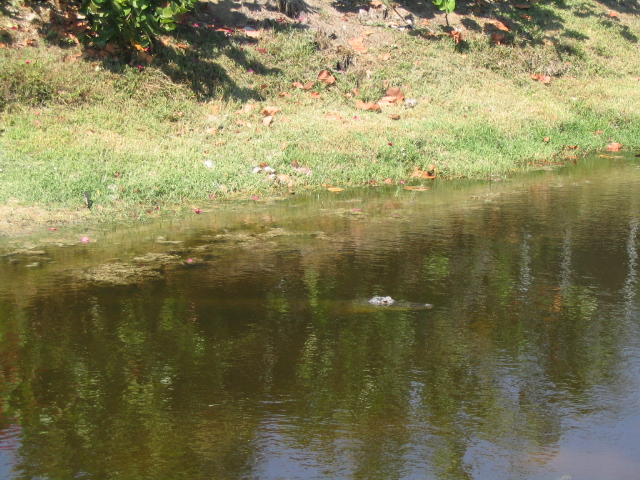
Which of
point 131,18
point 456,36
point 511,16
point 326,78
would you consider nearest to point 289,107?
point 326,78

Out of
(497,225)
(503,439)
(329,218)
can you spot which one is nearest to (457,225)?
(497,225)

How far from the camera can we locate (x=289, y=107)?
41.5ft

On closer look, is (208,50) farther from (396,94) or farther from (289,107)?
(396,94)

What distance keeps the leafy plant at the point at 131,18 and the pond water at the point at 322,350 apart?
430 centimetres

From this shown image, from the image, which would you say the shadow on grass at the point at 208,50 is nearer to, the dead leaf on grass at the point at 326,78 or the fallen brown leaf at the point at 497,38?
the dead leaf on grass at the point at 326,78

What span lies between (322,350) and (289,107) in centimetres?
825

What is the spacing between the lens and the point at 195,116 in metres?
11.6

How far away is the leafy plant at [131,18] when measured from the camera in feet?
36.5

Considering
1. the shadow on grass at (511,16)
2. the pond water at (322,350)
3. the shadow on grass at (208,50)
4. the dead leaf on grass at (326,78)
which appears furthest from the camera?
the shadow on grass at (511,16)

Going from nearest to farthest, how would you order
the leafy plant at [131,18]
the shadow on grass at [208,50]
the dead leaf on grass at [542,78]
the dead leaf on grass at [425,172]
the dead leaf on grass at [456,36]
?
the dead leaf on grass at [425,172]
the leafy plant at [131,18]
the shadow on grass at [208,50]
the dead leaf on grass at [542,78]
the dead leaf on grass at [456,36]

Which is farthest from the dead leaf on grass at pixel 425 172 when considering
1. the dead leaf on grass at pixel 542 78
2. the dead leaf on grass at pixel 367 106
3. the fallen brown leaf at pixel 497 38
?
the fallen brown leaf at pixel 497 38

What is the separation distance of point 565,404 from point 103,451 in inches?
89.0

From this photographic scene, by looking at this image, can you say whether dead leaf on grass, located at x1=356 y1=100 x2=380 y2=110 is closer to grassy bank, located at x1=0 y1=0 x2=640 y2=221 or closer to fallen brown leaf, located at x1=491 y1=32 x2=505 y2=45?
grassy bank, located at x1=0 y1=0 x2=640 y2=221

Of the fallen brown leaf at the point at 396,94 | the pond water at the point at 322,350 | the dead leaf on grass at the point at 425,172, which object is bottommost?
the pond water at the point at 322,350
